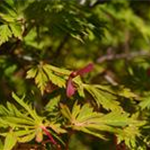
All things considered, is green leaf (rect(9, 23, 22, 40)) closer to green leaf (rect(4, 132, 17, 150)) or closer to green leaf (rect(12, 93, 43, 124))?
green leaf (rect(12, 93, 43, 124))

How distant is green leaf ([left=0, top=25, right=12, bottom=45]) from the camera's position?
1.24 metres

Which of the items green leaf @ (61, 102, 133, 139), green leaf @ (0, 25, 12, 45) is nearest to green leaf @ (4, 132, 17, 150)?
green leaf @ (61, 102, 133, 139)

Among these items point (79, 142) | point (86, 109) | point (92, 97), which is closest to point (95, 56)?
point (79, 142)

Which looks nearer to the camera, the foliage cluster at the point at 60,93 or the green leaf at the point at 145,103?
the foliage cluster at the point at 60,93

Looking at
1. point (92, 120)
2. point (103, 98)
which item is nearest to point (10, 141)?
point (92, 120)

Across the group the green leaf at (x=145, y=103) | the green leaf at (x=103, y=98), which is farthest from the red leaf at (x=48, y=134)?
the green leaf at (x=145, y=103)

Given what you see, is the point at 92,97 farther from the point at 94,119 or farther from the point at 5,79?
the point at 5,79

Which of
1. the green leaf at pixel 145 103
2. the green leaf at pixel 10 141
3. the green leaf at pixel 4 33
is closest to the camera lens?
the green leaf at pixel 10 141

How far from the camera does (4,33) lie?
125 centimetres

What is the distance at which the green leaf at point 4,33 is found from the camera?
1238 millimetres

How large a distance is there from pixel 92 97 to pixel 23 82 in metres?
0.60

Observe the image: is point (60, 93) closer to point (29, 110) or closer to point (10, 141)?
point (29, 110)

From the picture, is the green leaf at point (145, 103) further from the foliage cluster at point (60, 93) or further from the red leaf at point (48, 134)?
the red leaf at point (48, 134)

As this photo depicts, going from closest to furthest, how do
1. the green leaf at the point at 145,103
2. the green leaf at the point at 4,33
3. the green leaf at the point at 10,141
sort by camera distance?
the green leaf at the point at 10,141 < the green leaf at the point at 4,33 < the green leaf at the point at 145,103
